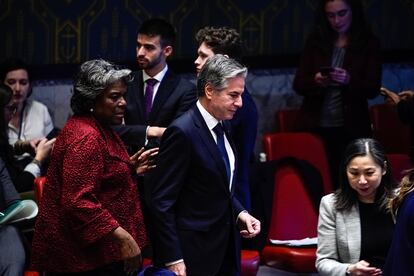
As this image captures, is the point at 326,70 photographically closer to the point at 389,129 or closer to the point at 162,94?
the point at 389,129

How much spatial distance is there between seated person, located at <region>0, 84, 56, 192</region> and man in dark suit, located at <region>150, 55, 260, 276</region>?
1.34 m

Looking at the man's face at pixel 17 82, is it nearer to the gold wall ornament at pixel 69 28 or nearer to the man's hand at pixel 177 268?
the gold wall ornament at pixel 69 28

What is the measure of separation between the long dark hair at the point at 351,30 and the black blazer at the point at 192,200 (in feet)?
6.42

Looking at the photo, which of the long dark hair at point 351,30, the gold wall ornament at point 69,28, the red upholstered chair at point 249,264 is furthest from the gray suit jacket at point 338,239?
the gold wall ornament at point 69,28

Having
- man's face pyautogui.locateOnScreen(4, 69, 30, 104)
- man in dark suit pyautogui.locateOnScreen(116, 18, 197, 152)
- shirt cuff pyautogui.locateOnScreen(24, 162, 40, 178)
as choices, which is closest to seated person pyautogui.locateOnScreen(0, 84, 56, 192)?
shirt cuff pyautogui.locateOnScreen(24, 162, 40, 178)

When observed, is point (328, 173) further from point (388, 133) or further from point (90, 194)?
point (90, 194)

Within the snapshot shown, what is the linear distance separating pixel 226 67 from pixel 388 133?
2504 mm

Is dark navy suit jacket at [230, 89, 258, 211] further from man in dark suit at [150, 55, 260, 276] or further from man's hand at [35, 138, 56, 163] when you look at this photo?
A: man's hand at [35, 138, 56, 163]

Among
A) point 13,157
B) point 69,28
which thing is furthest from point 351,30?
point 13,157

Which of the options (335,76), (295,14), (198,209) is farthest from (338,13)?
(198,209)

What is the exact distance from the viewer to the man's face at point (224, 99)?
3.46 m

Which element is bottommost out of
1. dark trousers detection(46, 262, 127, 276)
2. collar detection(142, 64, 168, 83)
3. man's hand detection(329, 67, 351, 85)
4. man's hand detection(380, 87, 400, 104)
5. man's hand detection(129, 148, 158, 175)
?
dark trousers detection(46, 262, 127, 276)

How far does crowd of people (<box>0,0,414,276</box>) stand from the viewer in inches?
129

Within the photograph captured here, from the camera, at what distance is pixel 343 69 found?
5176 mm
